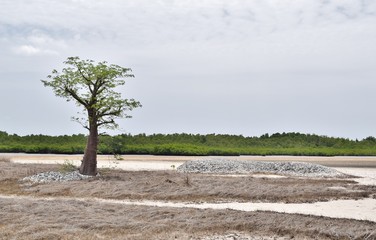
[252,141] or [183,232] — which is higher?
[252,141]

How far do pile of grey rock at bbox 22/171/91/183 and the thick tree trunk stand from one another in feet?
1.32

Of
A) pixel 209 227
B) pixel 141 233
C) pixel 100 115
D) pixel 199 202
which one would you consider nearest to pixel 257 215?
pixel 209 227

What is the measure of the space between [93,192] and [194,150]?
1174 inches

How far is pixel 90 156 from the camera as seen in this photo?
24766mm

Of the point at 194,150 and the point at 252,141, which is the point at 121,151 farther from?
the point at 252,141

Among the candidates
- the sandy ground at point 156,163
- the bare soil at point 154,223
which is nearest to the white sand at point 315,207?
the bare soil at point 154,223

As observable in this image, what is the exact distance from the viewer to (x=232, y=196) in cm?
1919

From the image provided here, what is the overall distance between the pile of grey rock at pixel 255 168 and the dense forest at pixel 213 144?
16278 mm

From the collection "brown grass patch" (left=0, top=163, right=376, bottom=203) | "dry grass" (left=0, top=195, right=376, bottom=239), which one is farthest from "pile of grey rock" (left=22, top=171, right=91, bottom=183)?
"dry grass" (left=0, top=195, right=376, bottom=239)

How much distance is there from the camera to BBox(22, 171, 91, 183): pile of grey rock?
23406mm

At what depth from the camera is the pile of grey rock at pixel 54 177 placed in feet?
76.8

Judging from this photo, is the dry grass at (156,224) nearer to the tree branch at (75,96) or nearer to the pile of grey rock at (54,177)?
the pile of grey rock at (54,177)

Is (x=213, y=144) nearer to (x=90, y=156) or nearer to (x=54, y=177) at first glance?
(x=90, y=156)

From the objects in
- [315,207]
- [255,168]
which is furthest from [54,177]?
[255,168]
